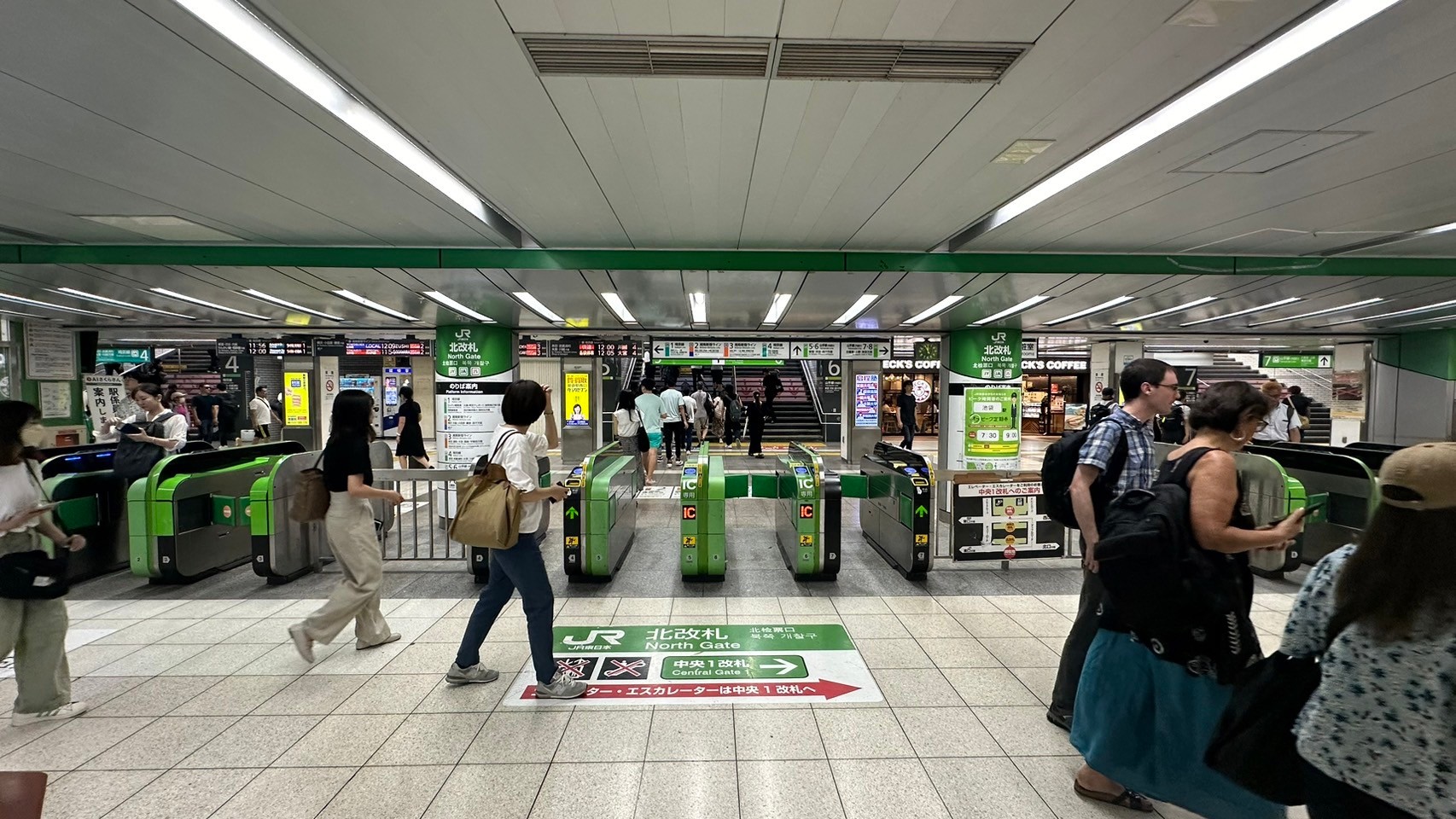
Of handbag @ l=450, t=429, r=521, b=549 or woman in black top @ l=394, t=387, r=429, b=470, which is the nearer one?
handbag @ l=450, t=429, r=521, b=549

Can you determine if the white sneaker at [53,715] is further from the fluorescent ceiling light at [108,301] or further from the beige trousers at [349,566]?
the fluorescent ceiling light at [108,301]

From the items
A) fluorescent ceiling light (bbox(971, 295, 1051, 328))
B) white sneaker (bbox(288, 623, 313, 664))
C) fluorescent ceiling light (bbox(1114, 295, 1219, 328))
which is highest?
fluorescent ceiling light (bbox(1114, 295, 1219, 328))

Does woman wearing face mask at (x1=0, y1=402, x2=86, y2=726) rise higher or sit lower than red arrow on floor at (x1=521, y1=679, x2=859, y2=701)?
higher

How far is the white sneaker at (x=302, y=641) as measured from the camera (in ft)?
11.5

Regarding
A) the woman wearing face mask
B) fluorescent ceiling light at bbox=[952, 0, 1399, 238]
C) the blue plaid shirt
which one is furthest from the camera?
the woman wearing face mask

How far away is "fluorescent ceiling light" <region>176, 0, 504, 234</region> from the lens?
2.13 metres

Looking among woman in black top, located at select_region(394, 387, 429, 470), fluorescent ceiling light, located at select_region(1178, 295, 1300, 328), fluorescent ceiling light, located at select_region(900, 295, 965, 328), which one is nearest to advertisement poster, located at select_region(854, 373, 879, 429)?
fluorescent ceiling light, located at select_region(900, 295, 965, 328)

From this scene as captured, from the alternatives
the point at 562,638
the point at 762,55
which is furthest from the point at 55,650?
the point at 762,55

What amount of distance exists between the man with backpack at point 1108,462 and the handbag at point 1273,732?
116 cm

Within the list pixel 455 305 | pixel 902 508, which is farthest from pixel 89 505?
pixel 902 508

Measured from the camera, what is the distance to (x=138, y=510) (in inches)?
196

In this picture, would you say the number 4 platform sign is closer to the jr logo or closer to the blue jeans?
the jr logo

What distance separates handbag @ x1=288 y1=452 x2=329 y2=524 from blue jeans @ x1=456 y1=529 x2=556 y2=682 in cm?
121

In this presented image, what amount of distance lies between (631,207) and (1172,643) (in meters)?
3.86
